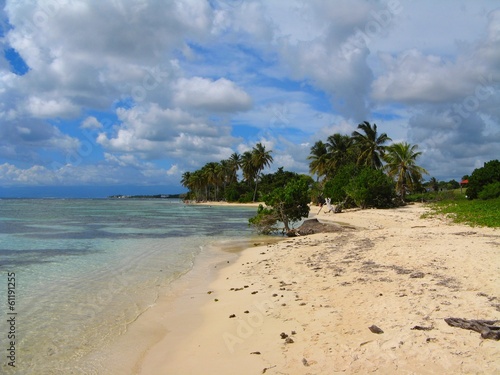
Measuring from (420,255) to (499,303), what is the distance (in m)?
4.75

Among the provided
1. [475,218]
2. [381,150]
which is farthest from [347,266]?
[381,150]

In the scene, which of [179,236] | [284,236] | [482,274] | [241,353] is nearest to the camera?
[241,353]

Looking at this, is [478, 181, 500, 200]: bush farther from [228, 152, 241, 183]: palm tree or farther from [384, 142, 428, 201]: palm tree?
[228, 152, 241, 183]: palm tree

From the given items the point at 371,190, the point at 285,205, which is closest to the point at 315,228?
the point at 285,205

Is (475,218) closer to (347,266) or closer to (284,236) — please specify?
(284,236)

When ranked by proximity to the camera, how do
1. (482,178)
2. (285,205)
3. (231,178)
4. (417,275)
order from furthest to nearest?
1. (231,178)
2. (482,178)
3. (285,205)
4. (417,275)

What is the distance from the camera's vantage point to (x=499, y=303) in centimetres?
631

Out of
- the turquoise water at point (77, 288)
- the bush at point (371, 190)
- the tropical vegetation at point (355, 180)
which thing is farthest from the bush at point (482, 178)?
the turquoise water at point (77, 288)

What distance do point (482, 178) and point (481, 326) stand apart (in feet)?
127

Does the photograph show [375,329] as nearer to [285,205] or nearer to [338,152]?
[285,205]

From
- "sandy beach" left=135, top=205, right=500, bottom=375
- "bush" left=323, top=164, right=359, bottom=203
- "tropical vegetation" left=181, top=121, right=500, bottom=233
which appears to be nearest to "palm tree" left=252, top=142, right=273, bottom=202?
"tropical vegetation" left=181, top=121, right=500, bottom=233

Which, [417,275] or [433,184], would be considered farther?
[433,184]

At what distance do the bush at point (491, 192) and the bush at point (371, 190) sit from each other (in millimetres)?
8747

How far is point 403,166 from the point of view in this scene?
152ft
